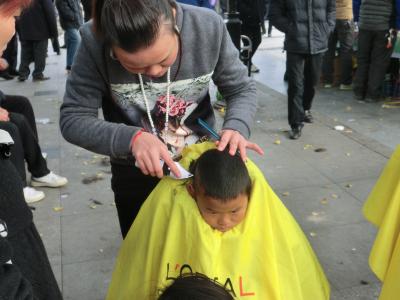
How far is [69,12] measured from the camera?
8.73m

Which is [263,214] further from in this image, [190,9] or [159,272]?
[190,9]

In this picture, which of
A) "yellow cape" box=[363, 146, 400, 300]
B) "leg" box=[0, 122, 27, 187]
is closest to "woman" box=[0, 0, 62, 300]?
"yellow cape" box=[363, 146, 400, 300]

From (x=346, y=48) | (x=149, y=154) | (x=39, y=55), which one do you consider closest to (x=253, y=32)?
(x=346, y=48)

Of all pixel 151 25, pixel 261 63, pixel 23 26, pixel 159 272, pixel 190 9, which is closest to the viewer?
pixel 151 25

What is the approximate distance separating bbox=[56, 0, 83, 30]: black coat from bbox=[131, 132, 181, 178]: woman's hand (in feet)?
25.2

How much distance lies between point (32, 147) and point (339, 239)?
251 centimetres

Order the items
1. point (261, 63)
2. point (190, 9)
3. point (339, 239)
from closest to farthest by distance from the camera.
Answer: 1. point (190, 9)
2. point (339, 239)
3. point (261, 63)

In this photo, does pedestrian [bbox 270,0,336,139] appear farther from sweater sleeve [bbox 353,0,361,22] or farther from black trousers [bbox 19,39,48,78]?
black trousers [bbox 19,39,48,78]

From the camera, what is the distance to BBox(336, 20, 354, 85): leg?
6.86 m

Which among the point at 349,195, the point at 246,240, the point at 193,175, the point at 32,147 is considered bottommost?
the point at 349,195

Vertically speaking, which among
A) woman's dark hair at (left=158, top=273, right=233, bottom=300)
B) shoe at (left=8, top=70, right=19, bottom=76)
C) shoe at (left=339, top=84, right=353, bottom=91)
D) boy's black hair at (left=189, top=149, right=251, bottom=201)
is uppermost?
boy's black hair at (left=189, top=149, right=251, bottom=201)

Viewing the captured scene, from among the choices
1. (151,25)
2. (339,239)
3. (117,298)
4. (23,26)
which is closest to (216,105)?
(339,239)

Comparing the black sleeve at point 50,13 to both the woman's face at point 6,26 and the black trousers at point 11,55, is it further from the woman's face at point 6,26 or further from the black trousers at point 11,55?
Answer: the woman's face at point 6,26

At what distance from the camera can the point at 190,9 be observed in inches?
67.5
